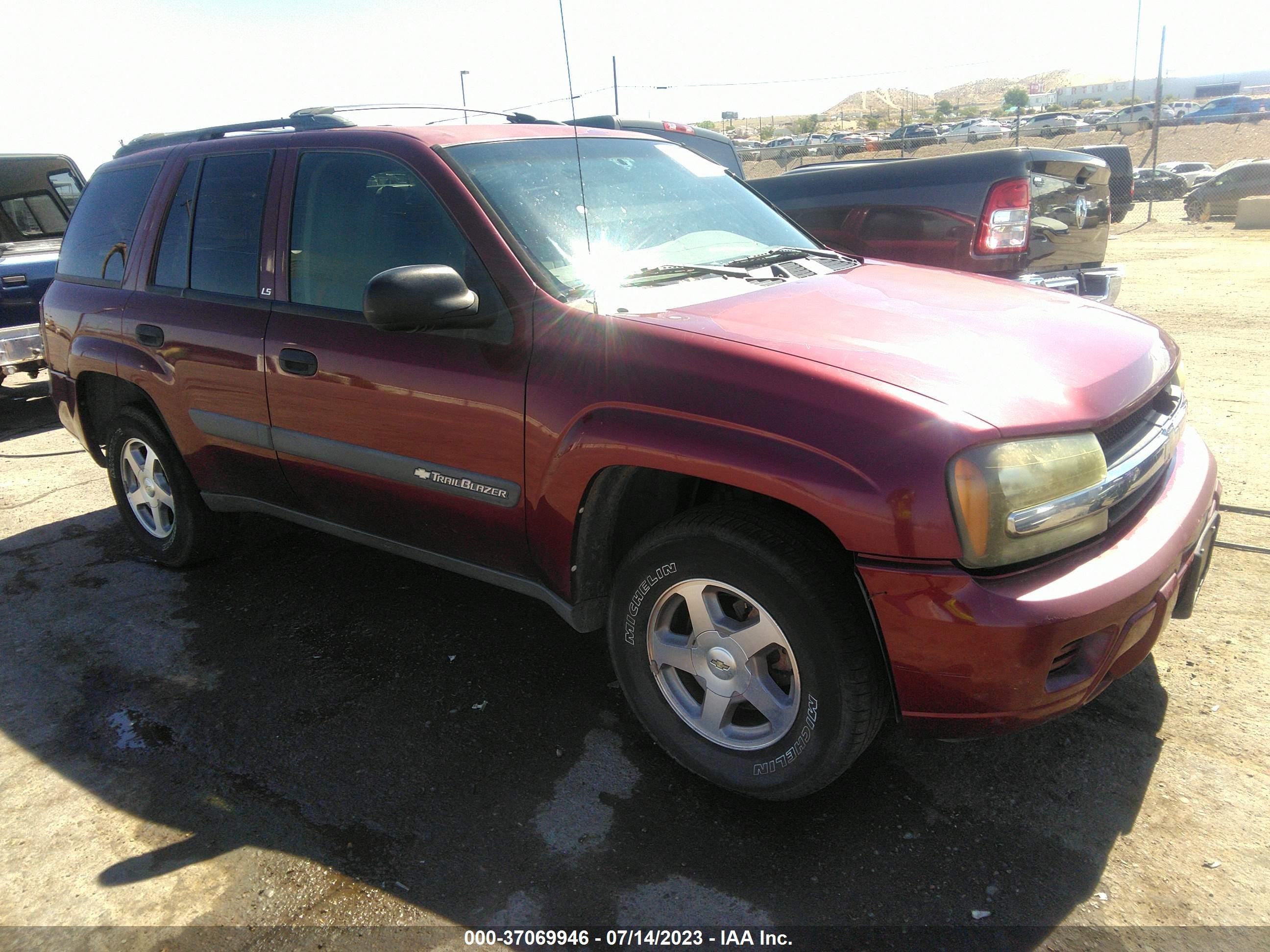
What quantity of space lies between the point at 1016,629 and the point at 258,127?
3720 millimetres

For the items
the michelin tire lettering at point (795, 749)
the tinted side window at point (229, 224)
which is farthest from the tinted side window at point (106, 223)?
the michelin tire lettering at point (795, 749)

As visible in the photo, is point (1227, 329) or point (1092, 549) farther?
point (1227, 329)

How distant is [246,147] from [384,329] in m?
1.49

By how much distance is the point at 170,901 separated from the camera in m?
2.41

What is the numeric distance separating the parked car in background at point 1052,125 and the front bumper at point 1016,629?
31.5m

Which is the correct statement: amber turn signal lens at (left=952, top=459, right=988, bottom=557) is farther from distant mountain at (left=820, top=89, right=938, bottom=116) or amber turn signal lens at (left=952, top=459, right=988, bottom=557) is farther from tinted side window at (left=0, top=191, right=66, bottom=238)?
distant mountain at (left=820, top=89, right=938, bottom=116)

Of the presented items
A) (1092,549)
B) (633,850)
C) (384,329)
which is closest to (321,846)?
(633,850)

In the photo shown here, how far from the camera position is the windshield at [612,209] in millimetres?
3006

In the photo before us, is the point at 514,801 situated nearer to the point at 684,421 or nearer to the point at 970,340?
the point at 684,421

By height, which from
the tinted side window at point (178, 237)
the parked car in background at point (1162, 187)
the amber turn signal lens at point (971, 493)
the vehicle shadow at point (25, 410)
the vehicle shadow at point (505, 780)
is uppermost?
the tinted side window at point (178, 237)

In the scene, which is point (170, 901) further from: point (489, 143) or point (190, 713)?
point (489, 143)

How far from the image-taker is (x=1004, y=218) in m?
5.75

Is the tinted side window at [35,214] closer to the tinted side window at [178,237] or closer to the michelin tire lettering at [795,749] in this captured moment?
the tinted side window at [178,237]

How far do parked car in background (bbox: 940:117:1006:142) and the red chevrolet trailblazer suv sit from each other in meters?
34.2
